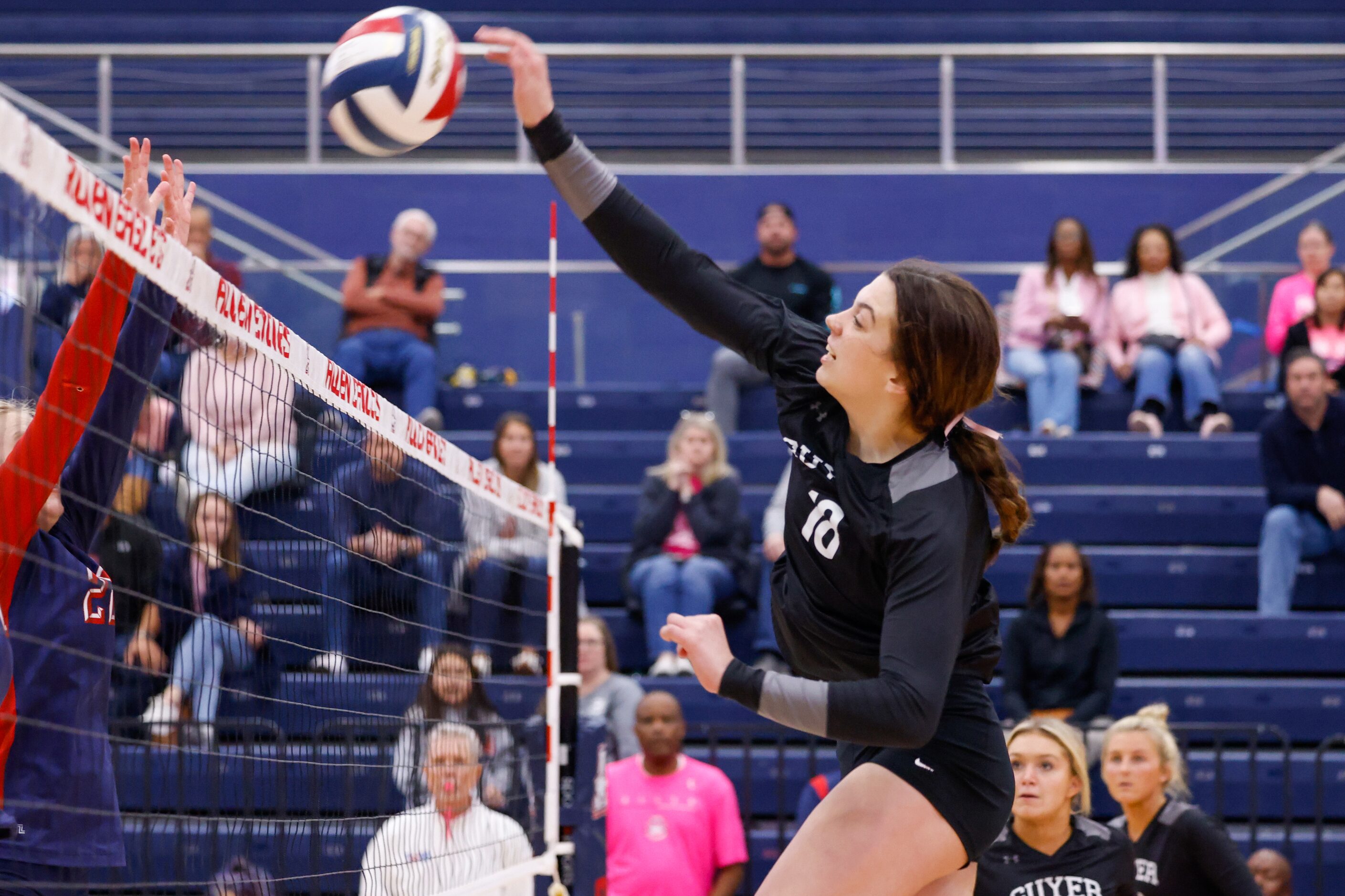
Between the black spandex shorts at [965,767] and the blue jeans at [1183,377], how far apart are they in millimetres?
8180

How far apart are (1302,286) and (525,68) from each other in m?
9.28

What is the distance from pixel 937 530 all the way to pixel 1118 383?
9.89m

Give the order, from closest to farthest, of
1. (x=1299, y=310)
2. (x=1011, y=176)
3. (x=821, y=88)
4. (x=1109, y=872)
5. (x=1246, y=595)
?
(x=1109, y=872), (x=1246, y=595), (x=1299, y=310), (x=1011, y=176), (x=821, y=88)

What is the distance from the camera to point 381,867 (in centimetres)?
404

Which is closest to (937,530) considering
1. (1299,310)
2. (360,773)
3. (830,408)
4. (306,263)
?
(830,408)

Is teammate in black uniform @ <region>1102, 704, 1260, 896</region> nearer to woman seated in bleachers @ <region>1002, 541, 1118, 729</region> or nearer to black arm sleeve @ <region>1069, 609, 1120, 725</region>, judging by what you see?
black arm sleeve @ <region>1069, 609, 1120, 725</region>

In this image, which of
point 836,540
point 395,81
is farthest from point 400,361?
point 836,540

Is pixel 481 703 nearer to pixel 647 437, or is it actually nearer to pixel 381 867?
pixel 381 867

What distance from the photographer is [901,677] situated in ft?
8.40

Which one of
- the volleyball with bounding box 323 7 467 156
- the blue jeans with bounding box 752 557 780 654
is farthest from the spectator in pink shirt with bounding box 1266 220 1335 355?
the volleyball with bounding box 323 7 467 156

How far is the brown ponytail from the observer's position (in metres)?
2.82

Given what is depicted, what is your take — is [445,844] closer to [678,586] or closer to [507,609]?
[507,609]

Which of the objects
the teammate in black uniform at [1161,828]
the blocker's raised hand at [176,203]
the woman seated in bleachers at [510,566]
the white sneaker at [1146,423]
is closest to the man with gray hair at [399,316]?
the woman seated in bleachers at [510,566]

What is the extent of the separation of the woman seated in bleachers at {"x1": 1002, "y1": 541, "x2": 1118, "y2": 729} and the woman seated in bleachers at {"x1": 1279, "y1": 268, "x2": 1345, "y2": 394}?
332cm
